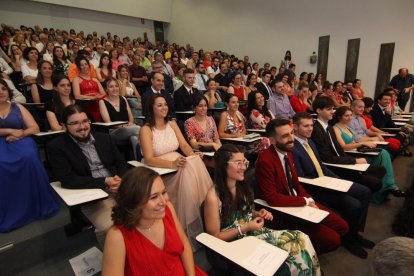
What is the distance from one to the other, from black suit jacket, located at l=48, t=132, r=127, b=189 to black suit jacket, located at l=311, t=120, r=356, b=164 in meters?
1.99

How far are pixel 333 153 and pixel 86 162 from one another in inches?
93.3

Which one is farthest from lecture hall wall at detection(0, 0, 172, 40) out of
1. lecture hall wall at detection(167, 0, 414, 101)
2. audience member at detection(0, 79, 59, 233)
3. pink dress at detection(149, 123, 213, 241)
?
pink dress at detection(149, 123, 213, 241)

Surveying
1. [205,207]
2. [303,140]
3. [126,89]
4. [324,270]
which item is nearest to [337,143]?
[303,140]

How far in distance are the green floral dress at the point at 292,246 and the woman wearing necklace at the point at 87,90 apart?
2239 millimetres

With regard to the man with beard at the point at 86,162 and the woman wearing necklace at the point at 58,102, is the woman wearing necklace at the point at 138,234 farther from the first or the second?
the woman wearing necklace at the point at 58,102

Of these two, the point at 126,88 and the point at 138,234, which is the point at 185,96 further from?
the point at 138,234

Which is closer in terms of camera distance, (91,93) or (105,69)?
(91,93)

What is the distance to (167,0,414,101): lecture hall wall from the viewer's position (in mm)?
6723

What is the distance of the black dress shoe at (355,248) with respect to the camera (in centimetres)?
191

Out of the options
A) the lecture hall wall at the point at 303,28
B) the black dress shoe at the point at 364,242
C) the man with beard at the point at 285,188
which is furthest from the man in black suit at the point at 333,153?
the lecture hall wall at the point at 303,28

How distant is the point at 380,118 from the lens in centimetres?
402

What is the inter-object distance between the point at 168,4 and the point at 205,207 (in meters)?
12.5

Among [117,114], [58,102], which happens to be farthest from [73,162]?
[117,114]

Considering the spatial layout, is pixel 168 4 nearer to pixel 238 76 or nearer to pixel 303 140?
pixel 238 76
